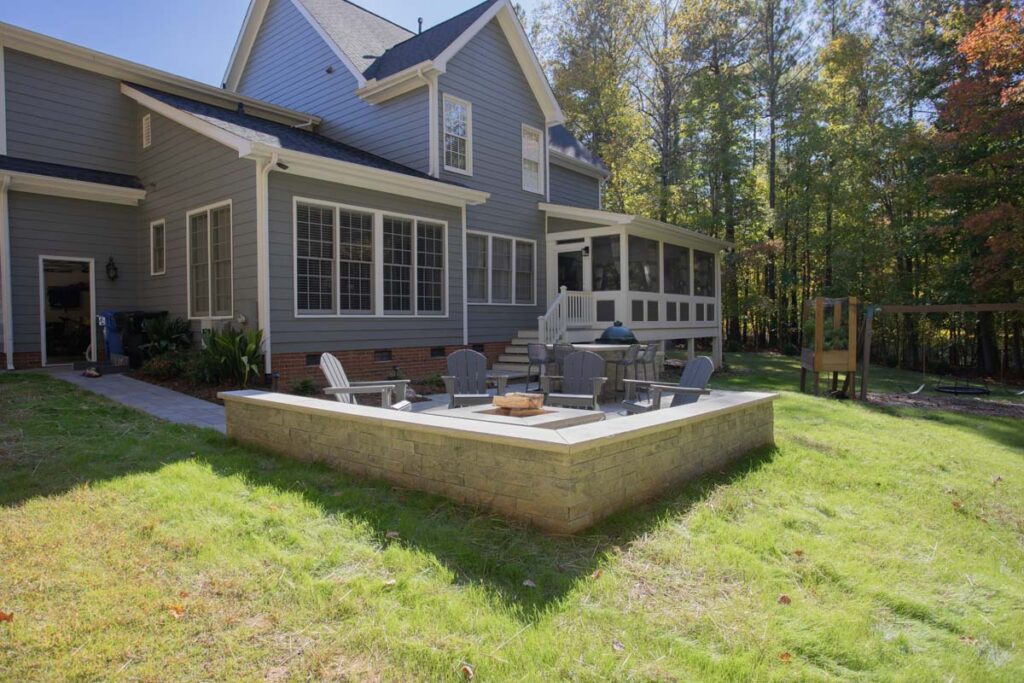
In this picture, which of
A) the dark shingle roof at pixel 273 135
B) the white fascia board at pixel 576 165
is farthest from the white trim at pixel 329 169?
the white fascia board at pixel 576 165

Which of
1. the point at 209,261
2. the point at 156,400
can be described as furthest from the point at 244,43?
the point at 156,400

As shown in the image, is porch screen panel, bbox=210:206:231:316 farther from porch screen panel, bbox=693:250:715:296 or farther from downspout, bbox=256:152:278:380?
porch screen panel, bbox=693:250:715:296

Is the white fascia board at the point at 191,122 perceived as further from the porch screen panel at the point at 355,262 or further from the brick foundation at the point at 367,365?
the brick foundation at the point at 367,365

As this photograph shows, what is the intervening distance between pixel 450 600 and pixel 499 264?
11.5 m

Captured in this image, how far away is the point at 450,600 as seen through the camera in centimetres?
282

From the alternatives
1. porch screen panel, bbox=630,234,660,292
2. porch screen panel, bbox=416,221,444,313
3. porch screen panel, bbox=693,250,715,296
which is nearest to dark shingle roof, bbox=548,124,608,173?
porch screen panel, bbox=693,250,715,296

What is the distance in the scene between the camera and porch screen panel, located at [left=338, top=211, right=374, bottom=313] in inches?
405

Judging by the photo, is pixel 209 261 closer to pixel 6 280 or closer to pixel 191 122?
pixel 191 122

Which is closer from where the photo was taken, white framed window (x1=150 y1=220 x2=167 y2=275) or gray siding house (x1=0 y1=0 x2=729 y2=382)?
gray siding house (x1=0 y1=0 x2=729 y2=382)

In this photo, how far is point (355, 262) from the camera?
10461 mm

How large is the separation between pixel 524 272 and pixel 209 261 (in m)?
6.96

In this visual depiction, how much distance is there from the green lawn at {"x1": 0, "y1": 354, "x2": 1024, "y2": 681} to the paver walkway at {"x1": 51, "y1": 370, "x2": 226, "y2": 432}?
66.7 inches

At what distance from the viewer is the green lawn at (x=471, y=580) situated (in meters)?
2.41

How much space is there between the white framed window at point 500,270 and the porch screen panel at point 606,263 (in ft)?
5.06
